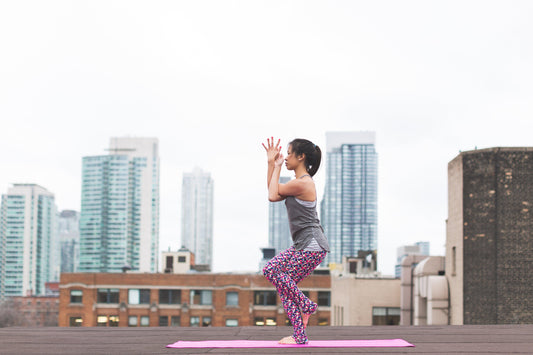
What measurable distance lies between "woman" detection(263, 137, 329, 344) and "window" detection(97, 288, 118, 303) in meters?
66.2

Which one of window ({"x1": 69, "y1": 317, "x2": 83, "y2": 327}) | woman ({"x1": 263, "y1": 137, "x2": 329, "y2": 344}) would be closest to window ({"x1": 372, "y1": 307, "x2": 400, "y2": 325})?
window ({"x1": 69, "y1": 317, "x2": 83, "y2": 327})

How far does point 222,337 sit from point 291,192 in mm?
2402

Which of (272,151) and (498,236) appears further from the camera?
(498,236)

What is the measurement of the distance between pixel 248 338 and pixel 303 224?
1.89 metres

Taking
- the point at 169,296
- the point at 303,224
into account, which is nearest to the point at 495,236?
the point at 303,224

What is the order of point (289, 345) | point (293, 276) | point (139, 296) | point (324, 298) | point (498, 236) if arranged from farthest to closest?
point (139, 296) → point (324, 298) → point (498, 236) → point (293, 276) → point (289, 345)

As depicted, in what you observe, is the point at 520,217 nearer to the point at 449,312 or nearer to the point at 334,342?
the point at 449,312

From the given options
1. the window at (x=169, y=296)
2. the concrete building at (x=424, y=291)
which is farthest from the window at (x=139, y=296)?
the concrete building at (x=424, y=291)

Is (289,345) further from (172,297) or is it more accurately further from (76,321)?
(76,321)

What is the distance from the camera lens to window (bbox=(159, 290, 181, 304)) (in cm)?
7062

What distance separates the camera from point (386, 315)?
45.7 m

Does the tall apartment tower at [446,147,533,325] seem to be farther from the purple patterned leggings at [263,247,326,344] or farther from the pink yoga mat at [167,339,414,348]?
the purple patterned leggings at [263,247,326,344]

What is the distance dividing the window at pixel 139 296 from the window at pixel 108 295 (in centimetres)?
155

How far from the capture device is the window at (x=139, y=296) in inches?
2778
